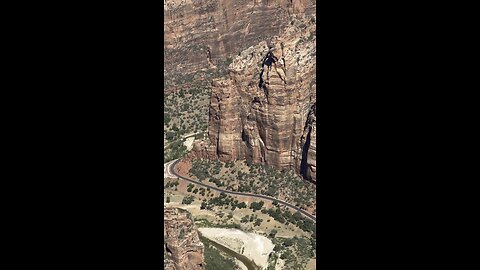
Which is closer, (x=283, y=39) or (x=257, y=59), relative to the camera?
(x=283, y=39)

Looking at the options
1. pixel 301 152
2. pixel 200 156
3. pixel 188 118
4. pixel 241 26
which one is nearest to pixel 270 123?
pixel 301 152

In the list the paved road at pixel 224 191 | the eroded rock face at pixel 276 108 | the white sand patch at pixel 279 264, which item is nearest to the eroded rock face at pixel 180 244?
the white sand patch at pixel 279 264

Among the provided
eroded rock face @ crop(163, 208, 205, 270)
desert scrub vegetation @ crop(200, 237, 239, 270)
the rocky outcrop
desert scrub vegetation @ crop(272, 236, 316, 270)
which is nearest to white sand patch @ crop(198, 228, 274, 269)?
desert scrub vegetation @ crop(272, 236, 316, 270)

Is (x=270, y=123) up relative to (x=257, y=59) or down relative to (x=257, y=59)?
down

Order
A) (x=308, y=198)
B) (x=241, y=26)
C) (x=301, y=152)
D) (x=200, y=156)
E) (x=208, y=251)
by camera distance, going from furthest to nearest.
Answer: (x=241, y=26) → (x=200, y=156) → (x=301, y=152) → (x=308, y=198) → (x=208, y=251)

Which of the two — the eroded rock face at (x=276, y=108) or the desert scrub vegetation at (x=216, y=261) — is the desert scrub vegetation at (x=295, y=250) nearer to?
the desert scrub vegetation at (x=216, y=261)

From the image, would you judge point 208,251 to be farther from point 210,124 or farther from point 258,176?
point 210,124
